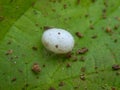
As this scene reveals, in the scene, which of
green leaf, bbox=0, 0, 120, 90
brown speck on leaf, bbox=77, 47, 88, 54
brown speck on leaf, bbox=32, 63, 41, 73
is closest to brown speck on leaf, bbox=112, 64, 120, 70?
green leaf, bbox=0, 0, 120, 90

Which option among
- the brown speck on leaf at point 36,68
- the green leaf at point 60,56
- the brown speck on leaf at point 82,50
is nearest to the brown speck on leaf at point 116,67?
the green leaf at point 60,56

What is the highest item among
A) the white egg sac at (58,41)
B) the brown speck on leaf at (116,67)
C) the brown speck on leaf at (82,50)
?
the white egg sac at (58,41)

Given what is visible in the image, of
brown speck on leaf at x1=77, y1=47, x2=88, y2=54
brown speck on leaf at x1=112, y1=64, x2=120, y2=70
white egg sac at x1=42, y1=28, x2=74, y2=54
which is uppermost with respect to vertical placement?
white egg sac at x1=42, y1=28, x2=74, y2=54

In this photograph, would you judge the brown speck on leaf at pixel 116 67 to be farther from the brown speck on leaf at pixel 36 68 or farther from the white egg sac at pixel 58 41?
the brown speck on leaf at pixel 36 68

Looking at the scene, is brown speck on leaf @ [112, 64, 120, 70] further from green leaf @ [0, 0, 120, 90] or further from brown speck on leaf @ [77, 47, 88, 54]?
brown speck on leaf @ [77, 47, 88, 54]

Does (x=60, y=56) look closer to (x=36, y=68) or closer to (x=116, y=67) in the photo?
(x=36, y=68)

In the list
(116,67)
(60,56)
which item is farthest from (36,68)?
(116,67)
